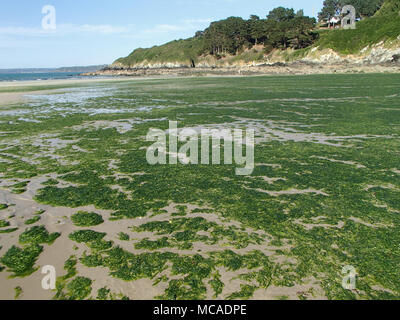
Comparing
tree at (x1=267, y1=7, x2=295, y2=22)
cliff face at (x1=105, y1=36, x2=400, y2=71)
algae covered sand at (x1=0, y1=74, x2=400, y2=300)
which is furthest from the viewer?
tree at (x1=267, y1=7, x2=295, y2=22)

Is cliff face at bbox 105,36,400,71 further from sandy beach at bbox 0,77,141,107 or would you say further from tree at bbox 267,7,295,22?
sandy beach at bbox 0,77,141,107

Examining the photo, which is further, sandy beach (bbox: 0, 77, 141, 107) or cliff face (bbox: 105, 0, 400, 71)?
cliff face (bbox: 105, 0, 400, 71)

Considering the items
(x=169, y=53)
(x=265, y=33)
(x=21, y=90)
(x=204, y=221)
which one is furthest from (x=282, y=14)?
(x=204, y=221)

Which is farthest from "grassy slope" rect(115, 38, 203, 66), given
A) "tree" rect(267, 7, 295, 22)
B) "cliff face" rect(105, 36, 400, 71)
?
"tree" rect(267, 7, 295, 22)

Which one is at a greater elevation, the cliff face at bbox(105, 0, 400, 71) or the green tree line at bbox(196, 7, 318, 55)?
the green tree line at bbox(196, 7, 318, 55)

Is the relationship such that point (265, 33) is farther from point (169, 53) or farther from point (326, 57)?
point (169, 53)

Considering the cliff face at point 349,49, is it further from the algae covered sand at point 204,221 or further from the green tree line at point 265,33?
the algae covered sand at point 204,221

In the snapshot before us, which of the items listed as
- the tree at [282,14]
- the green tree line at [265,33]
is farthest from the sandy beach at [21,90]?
the tree at [282,14]

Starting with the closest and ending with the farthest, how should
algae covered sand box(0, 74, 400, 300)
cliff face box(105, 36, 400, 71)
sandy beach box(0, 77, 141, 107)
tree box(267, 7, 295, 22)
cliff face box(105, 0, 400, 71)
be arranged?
1. algae covered sand box(0, 74, 400, 300)
2. sandy beach box(0, 77, 141, 107)
3. cliff face box(105, 36, 400, 71)
4. cliff face box(105, 0, 400, 71)
5. tree box(267, 7, 295, 22)

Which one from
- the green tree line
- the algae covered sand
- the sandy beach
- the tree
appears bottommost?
the algae covered sand
